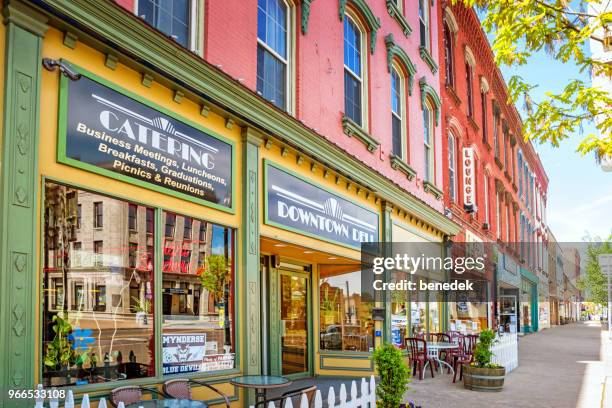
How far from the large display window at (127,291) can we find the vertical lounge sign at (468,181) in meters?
13.9

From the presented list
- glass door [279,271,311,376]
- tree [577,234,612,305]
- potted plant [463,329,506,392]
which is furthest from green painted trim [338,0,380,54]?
tree [577,234,612,305]

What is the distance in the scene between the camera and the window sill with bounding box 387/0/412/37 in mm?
14102

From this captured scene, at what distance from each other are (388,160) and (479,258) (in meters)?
10.4

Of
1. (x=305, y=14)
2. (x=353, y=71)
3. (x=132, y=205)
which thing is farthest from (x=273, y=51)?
(x=132, y=205)

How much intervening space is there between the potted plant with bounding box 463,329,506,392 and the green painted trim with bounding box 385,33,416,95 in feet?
21.2

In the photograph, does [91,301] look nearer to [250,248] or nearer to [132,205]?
Answer: [132,205]

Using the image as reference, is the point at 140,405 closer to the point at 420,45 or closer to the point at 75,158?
the point at 75,158

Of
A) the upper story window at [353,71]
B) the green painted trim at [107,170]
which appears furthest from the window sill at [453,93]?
the green painted trim at [107,170]

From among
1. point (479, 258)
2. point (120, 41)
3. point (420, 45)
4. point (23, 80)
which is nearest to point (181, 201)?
point (120, 41)

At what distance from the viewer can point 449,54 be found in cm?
1991

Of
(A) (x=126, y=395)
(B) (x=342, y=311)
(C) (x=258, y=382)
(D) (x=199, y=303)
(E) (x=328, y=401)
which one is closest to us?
(A) (x=126, y=395)

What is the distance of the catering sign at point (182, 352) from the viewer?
21.6ft

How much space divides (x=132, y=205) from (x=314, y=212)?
4.24 m

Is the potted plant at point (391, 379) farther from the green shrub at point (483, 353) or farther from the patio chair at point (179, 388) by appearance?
the green shrub at point (483, 353)
